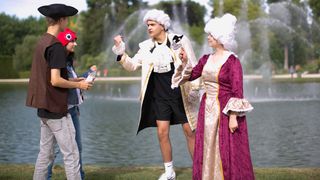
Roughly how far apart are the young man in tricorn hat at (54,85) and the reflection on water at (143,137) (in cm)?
336

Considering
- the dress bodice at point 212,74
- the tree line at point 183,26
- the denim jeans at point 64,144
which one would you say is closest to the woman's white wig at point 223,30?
the dress bodice at point 212,74

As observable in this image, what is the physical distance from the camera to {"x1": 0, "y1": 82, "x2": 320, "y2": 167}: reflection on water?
8.01 metres

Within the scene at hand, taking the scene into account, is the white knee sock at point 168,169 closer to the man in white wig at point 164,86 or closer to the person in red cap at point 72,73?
the man in white wig at point 164,86

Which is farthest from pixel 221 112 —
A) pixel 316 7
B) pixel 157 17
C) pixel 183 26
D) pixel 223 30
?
pixel 183 26

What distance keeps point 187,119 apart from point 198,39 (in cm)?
3632

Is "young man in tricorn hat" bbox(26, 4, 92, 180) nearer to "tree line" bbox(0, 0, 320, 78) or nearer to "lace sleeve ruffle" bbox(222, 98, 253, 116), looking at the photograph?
"lace sleeve ruffle" bbox(222, 98, 253, 116)

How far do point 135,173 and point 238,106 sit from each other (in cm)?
168

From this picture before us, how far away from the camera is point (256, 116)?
41.6 ft

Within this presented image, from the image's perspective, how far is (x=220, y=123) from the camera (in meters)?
4.30

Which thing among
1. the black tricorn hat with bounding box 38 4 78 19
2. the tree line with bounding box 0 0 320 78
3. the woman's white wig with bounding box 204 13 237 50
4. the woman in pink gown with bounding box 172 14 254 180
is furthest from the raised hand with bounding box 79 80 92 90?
the tree line with bounding box 0 0 320 78

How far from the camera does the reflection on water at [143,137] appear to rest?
8.01 metres

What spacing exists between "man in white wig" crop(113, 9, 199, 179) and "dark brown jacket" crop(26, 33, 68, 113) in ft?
3.31

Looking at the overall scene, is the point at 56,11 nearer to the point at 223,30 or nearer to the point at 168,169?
the point at 223,30

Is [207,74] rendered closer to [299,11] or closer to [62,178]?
[62,178]
